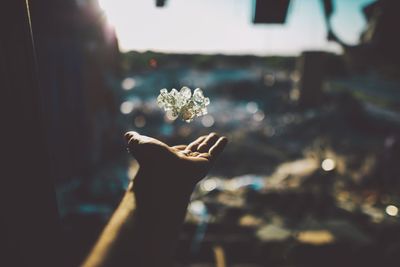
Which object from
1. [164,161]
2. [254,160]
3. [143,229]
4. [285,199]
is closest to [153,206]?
[143,229]

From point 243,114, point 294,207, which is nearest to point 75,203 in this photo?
point 294,207

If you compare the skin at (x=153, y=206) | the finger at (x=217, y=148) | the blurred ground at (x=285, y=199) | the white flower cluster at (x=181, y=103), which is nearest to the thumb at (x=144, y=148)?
the skin at (x=153, y=206)

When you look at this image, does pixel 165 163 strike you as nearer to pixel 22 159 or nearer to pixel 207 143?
pixel 207 143

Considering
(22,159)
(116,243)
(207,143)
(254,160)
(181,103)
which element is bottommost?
(254,160)

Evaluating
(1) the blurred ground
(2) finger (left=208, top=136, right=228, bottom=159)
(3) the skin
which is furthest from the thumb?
(1) the blurred ground

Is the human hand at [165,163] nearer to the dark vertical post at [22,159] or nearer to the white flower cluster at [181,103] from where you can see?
the white flower cluster at [181,103]

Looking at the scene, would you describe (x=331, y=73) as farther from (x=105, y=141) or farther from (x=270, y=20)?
(x=270, y=20)

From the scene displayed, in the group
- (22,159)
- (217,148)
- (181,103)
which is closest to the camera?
(22,159)
